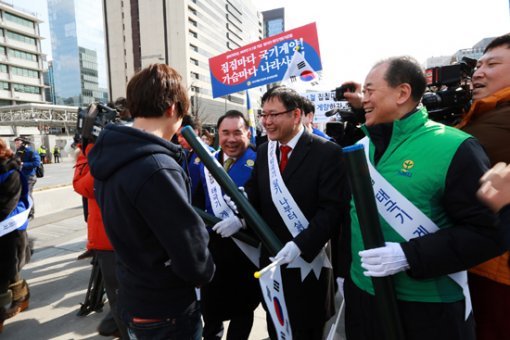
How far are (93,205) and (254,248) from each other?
50.6 inches

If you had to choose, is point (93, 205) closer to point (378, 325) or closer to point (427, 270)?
point (378, 325)

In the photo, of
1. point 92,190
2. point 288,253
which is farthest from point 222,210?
point 92,190

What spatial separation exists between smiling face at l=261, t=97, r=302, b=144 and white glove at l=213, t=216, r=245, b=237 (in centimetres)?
67

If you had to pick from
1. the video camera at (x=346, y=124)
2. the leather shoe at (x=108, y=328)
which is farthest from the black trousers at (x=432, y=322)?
the leather shoe at (x=108, y=328)

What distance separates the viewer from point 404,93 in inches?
58.9

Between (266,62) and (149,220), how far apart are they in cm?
438

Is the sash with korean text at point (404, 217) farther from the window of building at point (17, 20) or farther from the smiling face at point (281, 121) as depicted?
the window of building at point (17, 20)

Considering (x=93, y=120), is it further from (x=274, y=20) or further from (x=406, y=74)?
(x=274, y=20)

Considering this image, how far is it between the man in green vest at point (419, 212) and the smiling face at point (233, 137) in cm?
133

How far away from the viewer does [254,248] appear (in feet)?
8.18

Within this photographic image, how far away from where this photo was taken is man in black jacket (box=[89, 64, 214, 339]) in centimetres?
128

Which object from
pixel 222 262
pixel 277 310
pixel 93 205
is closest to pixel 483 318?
pixel 277 310

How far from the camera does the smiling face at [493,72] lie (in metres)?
1.58

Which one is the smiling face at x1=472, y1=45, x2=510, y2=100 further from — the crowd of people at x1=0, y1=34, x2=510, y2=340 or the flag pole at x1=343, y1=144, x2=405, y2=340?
the flag pole at x1=343, y1=144, x2=405, y2=340
